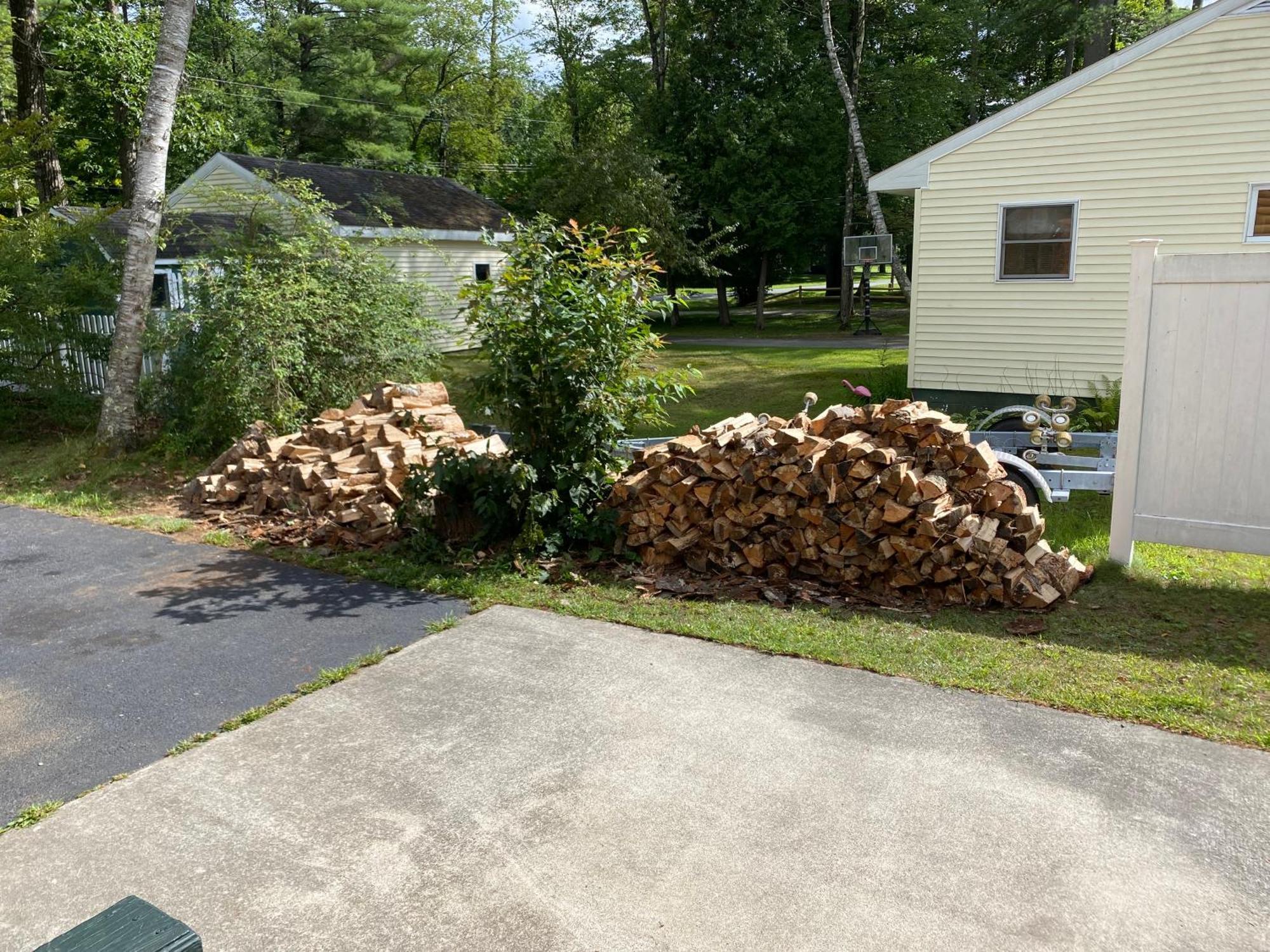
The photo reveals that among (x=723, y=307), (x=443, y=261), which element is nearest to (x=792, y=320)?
(x=723, y=307)

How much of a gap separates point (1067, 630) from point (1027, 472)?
180 centimetres

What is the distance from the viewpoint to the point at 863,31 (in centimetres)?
2569

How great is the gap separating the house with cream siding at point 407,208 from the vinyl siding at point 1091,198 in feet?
31.6

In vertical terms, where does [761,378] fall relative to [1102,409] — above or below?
below

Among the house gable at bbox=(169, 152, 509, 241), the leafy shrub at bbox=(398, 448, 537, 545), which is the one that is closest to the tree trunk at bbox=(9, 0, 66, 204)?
the house gable at bbox=(169, 152, 509, 241)

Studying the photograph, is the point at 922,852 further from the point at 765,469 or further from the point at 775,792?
the point at 765,469

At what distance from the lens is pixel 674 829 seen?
3.54m

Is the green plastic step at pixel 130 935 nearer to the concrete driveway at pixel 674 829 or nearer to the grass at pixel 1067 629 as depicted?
the concrete driveway at pixel 674 829

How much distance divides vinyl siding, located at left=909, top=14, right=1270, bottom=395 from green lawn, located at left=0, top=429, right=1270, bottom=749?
222 inches

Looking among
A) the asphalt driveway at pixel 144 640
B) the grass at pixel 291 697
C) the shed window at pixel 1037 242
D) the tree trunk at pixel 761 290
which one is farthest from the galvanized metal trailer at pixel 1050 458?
the tree trunk at pixel 761 290

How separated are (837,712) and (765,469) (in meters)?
2.06

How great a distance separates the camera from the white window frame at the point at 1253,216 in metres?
11.0

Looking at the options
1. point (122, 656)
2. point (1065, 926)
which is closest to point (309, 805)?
point (122, 656)

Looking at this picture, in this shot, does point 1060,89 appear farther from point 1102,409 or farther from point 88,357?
point 88,357
